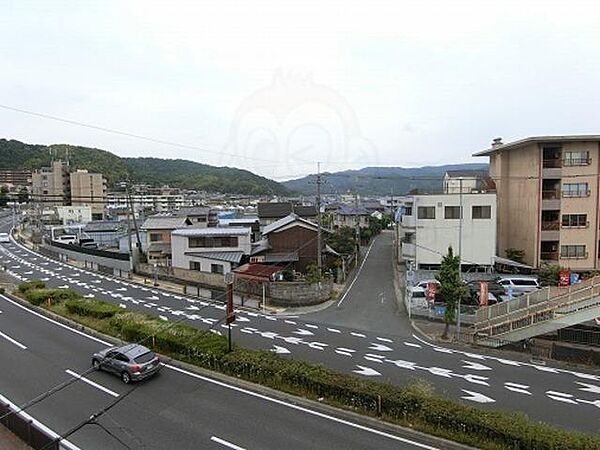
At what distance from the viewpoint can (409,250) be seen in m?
38.7

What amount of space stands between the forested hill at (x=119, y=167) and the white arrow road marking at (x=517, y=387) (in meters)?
57.1

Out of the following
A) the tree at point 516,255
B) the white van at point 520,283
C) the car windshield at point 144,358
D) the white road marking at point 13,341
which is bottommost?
the white road marking at point 13,341

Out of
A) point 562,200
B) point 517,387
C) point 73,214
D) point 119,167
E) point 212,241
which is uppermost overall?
point 119,167

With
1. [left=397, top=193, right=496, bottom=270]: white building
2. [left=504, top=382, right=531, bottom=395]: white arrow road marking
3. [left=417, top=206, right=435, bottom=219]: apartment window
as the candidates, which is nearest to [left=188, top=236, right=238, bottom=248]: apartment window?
[left=397, top=193, right=496, bottom=270]: white building

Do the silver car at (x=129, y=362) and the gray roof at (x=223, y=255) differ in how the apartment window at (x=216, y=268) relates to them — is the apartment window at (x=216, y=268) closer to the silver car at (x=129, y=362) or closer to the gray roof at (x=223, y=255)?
the gray roof at (x=223, y=255)

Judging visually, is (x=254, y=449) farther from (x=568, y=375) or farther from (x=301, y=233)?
(x=301, y=233)

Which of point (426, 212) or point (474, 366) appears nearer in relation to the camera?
point (474, 366)

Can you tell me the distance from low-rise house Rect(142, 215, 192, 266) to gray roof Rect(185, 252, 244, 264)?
22.2 feet

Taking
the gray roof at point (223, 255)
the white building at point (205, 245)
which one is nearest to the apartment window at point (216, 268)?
the gray roof at point (223, 255)

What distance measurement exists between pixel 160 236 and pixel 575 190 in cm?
3901

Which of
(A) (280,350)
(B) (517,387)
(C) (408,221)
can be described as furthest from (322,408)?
(C) (408,221)

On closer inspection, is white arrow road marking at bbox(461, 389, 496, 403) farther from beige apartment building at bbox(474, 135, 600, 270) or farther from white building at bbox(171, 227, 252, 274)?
white building at bbox(171, 227, 252, 274)

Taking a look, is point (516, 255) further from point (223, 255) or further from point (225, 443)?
point (225, 443)

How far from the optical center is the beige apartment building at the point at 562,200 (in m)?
34.2
